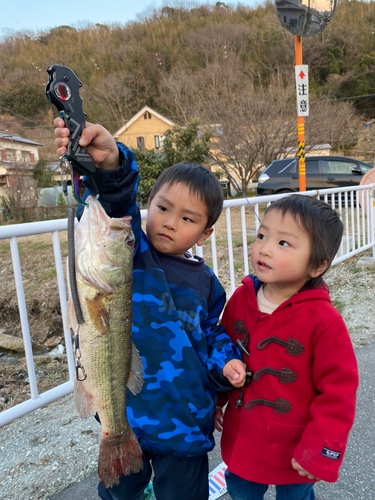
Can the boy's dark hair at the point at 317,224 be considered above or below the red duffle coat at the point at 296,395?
above

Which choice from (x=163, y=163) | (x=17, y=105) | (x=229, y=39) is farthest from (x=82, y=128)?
(x=229, y=39)

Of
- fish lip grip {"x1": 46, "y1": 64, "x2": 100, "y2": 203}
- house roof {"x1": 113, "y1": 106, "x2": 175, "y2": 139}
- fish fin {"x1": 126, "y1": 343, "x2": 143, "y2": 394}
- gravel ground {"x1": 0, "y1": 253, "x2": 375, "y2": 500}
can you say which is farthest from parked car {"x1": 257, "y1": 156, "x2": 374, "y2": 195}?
house roof {"x1": 113, "y1": 106, "x2": 175, "y2": 139}

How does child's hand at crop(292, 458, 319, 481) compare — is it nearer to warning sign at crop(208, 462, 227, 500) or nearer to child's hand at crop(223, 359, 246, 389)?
child's hand at crop(223, 359, 246, 389)

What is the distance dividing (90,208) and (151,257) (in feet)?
1.41

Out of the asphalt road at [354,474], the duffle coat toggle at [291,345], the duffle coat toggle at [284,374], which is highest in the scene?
the duffle coat toggle at [291,345]

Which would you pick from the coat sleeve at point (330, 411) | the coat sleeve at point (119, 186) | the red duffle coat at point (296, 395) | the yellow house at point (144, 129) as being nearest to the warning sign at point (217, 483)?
the red duffle coat at point (296, 395)

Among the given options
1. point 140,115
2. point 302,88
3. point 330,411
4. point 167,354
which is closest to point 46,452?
point 167,354

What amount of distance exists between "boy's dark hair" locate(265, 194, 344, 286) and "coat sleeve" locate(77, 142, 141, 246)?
607 millimetres

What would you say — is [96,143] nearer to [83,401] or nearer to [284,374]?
[83,401]

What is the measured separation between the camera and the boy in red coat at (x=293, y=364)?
1.28 metres

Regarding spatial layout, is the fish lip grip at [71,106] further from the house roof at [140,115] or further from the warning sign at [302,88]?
the house roof at [140,115]

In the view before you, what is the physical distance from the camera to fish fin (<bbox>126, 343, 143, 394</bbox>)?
124 cm

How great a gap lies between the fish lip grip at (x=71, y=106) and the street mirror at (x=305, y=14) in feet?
18.7

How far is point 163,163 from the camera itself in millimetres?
15461
